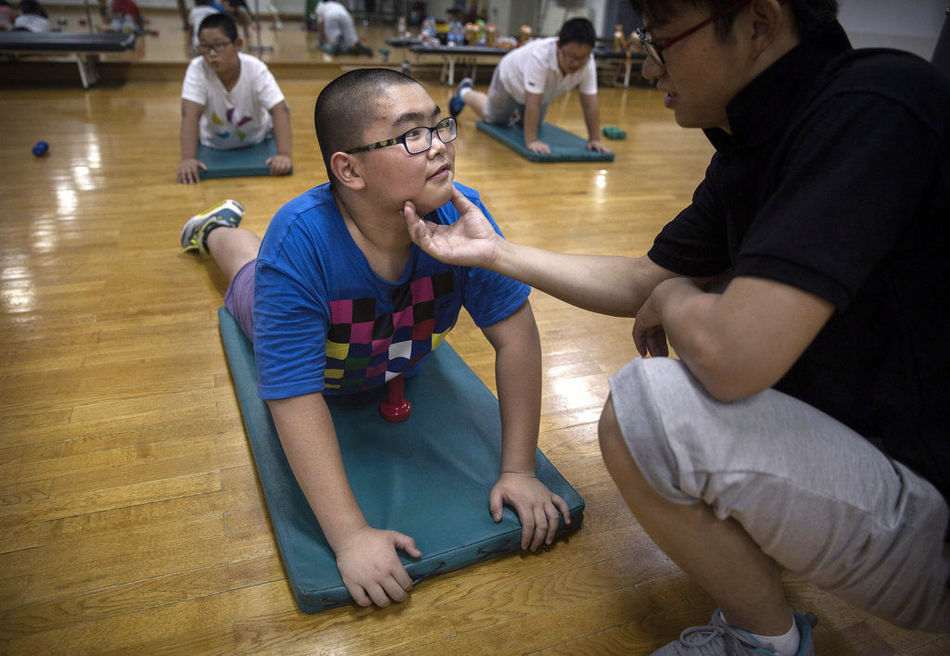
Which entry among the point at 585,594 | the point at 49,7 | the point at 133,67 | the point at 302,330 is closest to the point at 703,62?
the point at 302,330

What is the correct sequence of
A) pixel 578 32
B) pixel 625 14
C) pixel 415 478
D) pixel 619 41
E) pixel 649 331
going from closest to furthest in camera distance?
pixel 649 331 → pixel 415 478 → pixel 578 32 → pixel 619 41 → pixel 625 14

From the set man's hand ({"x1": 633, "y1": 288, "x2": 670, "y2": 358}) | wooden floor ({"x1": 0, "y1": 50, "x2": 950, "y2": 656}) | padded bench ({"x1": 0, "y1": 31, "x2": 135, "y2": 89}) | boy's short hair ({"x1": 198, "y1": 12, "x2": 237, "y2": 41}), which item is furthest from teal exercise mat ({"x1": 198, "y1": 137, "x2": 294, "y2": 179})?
man's hand ({"x1": 633, "y1": 288, "x2": 670, "y2": 358})

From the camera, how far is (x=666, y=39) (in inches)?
30.0

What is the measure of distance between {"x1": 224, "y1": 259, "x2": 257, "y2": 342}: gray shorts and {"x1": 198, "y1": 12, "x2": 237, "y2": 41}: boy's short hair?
1709 mm

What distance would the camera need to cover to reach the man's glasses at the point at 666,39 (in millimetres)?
705

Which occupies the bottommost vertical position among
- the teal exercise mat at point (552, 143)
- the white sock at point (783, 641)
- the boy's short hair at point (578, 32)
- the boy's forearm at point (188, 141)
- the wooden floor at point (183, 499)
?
the wooden floor at point (183, 499)

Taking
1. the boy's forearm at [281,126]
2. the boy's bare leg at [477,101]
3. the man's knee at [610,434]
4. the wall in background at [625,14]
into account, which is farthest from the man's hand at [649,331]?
the boy's bare leg at [477,101]

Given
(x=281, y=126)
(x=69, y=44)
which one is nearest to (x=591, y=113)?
(x=281, y=126)

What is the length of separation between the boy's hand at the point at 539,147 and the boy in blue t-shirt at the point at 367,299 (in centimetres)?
254

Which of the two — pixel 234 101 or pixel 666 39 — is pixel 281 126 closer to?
pixel 234 101

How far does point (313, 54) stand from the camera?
6.39m

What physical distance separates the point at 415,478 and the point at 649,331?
0.52 metres

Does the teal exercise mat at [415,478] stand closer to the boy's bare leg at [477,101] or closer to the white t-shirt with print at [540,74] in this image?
the white t-shirt with print at [540,74]

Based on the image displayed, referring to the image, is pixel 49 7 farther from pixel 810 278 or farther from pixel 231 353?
pixel 810 278
